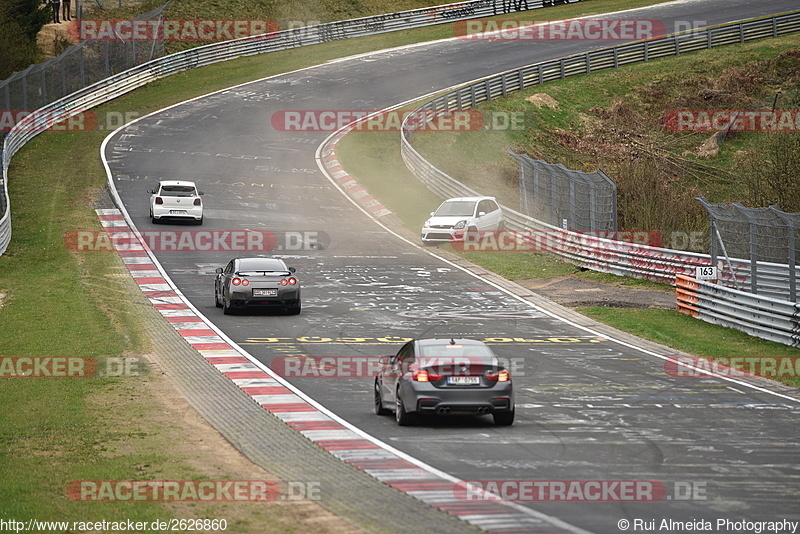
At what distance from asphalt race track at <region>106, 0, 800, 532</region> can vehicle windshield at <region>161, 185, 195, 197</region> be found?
1.13 metres

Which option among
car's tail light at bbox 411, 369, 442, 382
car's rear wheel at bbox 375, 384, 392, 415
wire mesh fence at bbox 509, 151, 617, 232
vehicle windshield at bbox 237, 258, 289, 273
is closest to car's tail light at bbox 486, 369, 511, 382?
car's tail light at bbox 411, 369, 442, 382

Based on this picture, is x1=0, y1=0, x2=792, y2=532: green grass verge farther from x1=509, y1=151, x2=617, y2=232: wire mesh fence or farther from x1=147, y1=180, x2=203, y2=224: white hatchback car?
x1=147, y1=180, x2=203, y2=224: white hatchback car

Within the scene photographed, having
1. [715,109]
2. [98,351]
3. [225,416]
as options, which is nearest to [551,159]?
[715,109]

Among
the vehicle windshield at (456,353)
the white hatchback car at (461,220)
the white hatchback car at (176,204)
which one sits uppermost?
the white hatchback car at (176,204)

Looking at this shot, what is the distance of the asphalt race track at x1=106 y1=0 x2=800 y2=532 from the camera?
1203 cm

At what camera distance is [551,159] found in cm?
5041

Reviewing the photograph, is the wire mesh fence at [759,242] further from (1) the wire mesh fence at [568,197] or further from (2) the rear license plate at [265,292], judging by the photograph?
(2) the rear license plate at [265,292]

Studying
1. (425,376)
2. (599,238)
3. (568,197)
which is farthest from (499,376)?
(568,197)

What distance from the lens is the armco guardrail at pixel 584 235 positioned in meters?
26.0

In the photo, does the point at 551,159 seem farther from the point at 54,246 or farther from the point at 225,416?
the point at 225,416

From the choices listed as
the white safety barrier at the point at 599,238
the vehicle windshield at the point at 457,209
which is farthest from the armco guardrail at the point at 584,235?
the vehicle windshield at the point at 457,209

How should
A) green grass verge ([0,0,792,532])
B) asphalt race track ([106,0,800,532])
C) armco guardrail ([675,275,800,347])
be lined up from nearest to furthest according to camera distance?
green grass verge ([0,0,792,532]) → asphalt race track ([106,0,800,532]) → armco guardrail ([675,275,800,347])

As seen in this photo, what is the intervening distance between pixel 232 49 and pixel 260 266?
150 feet

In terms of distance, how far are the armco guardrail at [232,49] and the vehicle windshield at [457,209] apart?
54.6 ft
